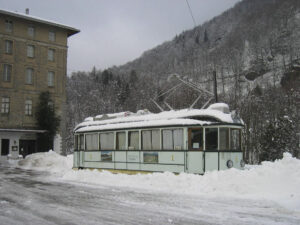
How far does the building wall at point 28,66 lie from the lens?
39.7 meters

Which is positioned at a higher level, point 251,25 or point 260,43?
point 251,25

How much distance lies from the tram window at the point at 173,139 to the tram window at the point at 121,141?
109 inches

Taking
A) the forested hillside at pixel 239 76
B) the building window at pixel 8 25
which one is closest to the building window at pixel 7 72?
the building window at pixel 8 25

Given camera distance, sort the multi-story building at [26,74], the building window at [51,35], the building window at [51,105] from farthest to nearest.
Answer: the building window at [51,35], the building window at [51,105], the multi-story building at [26,74]

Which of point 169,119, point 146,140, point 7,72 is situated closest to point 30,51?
point 7,72

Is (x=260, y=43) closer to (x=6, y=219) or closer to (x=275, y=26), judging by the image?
(x=275, y=26)

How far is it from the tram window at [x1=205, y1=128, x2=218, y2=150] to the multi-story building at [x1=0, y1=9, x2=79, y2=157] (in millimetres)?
28770

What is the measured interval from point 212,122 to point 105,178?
5.81m

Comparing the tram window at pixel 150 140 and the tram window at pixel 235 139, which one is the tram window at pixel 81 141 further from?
the tram window at pixel 235 139

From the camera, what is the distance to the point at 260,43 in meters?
104

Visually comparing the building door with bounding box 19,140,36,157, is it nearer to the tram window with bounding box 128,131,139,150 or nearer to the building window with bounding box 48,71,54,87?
the building window with bounding box 48,71,54,87

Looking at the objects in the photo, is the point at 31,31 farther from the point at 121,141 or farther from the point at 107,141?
the point at 121,141

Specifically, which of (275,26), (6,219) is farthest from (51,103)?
(275,26)

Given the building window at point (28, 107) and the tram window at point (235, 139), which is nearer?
the tram window at point (235, 139)
